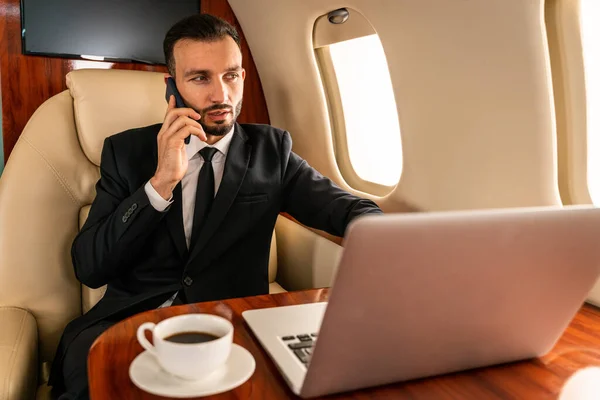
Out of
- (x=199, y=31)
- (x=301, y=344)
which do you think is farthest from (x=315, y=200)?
(x=301, y=344)

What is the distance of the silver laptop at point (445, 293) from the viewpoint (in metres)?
0.57

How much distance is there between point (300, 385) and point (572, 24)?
972 mm

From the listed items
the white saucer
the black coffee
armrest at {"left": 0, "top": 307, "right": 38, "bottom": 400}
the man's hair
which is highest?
the man's hair

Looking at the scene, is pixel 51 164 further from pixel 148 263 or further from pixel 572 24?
pixel 572 24

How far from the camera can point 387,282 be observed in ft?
1.92

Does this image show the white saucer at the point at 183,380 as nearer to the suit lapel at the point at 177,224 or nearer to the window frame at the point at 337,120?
the suit lapel at the point at 177,224

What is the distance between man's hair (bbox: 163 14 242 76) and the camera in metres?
1.41

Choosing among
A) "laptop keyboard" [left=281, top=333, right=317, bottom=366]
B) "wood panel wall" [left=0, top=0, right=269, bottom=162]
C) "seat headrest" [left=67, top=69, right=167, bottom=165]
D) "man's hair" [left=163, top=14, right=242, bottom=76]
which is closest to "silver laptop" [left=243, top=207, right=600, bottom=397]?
"laptop keyboard" [left=281, top=333, right=317, bottom=366]

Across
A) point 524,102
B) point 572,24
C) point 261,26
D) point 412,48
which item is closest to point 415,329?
point 524,102

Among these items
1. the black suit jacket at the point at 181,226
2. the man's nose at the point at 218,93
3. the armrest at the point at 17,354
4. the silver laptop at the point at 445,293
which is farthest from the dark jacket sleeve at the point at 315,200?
the armrest at the point at 17,354

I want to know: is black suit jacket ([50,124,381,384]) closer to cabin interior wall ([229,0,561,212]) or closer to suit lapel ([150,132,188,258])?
suit lapel ([150,132,188,258])

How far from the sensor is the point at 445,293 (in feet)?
2.03

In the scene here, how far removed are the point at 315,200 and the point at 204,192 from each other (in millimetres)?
313

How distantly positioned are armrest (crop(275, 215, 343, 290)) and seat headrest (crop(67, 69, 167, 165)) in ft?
1.92
